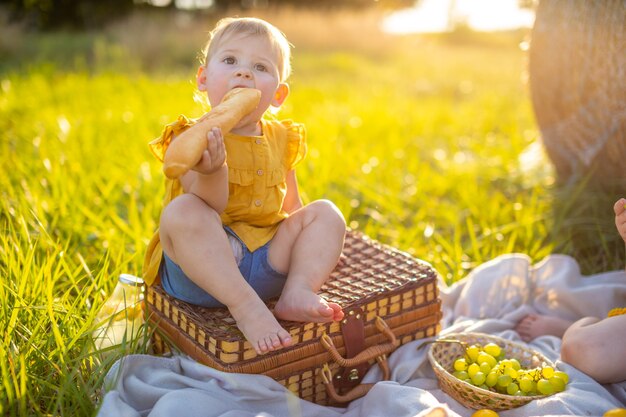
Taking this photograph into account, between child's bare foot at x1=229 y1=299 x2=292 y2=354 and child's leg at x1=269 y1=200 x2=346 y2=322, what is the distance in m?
0.08

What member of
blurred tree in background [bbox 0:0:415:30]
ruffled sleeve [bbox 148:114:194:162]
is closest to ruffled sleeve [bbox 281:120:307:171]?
ruffled sleeve [bbox 148:114:194:162]

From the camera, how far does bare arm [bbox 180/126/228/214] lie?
66.1 inches

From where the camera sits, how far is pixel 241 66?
6.44ft

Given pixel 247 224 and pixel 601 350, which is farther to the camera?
pixel 247 224

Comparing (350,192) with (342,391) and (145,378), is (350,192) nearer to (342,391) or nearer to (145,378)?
(342,391)

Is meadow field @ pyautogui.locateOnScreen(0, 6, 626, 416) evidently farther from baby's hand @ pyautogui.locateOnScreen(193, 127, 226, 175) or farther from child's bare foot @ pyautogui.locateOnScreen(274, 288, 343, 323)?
baby's hand @ pyautogui.locateOnScreen(193, 127, 226, 175)

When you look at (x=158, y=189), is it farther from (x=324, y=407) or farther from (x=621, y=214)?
(x=621, y=214)

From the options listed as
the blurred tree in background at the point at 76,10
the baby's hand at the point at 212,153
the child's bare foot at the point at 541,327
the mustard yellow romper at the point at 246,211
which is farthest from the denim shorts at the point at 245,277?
the blurred tree in background at the point at 76,10

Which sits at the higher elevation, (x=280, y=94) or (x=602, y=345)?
(x=280, y=94)

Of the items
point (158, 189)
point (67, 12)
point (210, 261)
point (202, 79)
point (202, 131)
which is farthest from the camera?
point (67, 12)

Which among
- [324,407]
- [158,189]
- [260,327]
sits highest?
[260,327]

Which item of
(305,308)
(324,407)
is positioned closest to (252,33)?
(305,308)

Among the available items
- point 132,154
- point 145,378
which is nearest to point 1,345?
point 145,378

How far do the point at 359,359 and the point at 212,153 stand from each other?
2.39 feet
